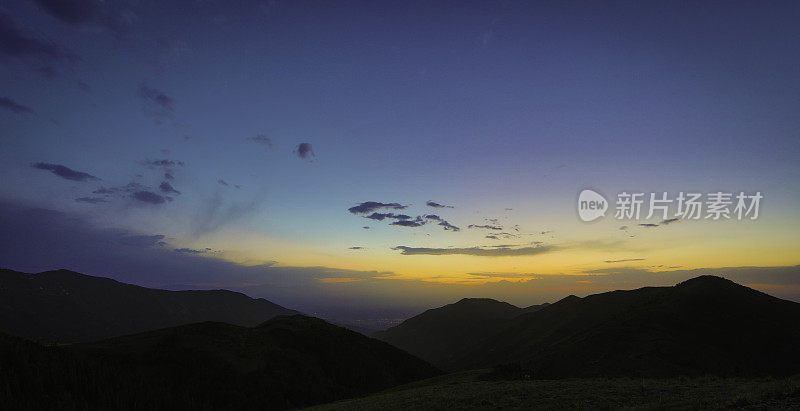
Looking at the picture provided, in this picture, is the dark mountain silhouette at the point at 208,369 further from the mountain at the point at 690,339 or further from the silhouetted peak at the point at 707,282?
the silhouetted peak at the point at 707,282

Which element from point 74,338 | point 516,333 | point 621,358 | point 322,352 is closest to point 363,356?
point 322,352

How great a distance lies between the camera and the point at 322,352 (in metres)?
77.1

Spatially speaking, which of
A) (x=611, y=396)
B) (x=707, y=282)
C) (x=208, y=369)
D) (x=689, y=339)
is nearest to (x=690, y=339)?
(x=689, y=339)

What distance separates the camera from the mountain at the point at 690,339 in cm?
5184

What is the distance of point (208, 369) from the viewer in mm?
53750

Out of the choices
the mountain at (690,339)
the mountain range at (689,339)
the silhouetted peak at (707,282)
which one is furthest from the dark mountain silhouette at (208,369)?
the silhouetted peak at (707,282)

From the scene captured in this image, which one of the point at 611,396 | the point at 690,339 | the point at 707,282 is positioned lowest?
the point at 690,339

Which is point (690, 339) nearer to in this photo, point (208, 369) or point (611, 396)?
point (611, 396)

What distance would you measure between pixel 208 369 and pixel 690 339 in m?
76.4

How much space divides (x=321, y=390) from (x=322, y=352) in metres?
16.7

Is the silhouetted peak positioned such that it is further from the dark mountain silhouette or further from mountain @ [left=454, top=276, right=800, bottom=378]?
the dark mountain silhouette

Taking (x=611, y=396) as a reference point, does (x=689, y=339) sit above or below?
below

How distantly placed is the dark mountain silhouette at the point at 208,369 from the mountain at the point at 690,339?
31236 millimetres

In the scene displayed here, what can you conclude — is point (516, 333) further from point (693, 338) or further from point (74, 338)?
point (74, 338)
